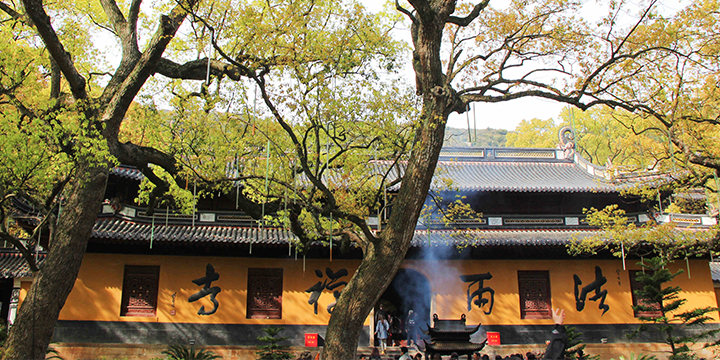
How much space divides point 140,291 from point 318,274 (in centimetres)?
461

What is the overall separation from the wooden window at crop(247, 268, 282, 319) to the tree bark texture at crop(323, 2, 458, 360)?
7425 millimetres

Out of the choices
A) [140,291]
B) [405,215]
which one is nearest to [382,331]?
[140,291]

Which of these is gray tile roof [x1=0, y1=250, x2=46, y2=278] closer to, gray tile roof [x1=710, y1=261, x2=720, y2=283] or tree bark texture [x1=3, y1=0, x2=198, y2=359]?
tree bark texture [x1=3, y1=0, x2=198, y2=359]

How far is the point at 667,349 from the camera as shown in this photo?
14.4m

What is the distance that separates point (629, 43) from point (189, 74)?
6853 millimetres

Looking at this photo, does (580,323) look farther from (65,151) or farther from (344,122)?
(65,151)

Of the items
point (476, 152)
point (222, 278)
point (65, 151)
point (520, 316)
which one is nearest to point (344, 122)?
point (65, 151)

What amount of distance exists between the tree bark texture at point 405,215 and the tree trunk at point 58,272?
136 inches

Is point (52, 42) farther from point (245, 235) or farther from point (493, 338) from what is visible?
point (493, 338)

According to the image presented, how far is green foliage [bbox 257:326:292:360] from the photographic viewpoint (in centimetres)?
1252

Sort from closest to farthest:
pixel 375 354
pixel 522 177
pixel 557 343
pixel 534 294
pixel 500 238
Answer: pixel 557 343 < pixel 375 354 < pixel 500 238 < pixel 534 294 < pixel 522 177

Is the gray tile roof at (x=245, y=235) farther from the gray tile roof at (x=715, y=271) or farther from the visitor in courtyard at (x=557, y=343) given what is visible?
the gray tile roof at (x=715, y=271)

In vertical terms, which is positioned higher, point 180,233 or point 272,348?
point 180,233

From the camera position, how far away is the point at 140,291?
13555mm
